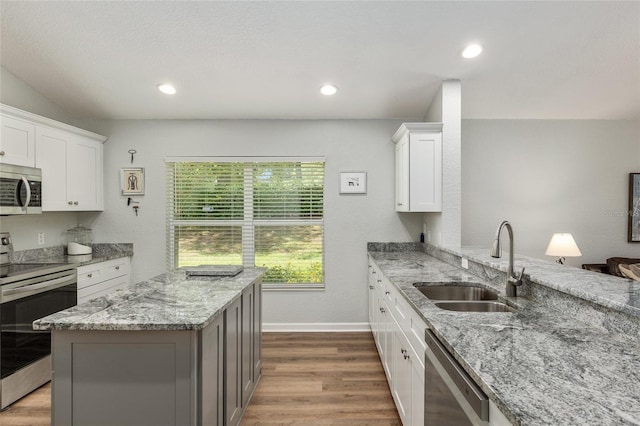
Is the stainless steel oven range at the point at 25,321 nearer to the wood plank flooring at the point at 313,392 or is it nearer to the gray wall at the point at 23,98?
the wood plank flooring at the point at 313,392

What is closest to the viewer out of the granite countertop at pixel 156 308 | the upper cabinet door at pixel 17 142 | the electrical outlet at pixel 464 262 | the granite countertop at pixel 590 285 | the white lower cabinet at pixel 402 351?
the granite countertop at pixel 590 285

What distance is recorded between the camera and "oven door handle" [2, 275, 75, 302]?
95.7 inches

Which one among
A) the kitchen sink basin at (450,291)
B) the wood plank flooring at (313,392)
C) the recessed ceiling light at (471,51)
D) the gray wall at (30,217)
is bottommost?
the wood plank flooring at (313,392)

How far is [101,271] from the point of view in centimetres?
348

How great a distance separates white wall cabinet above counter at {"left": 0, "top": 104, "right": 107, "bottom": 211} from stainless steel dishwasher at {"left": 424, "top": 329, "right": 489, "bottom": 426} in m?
3.57

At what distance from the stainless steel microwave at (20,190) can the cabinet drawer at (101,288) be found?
2.84 ft

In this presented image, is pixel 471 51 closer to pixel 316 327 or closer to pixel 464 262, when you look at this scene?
pixel 464 262

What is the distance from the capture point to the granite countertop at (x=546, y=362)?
0.75 m

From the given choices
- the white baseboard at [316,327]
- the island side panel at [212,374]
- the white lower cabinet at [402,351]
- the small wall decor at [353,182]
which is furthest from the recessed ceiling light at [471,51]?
the white baseboard at [316,327]

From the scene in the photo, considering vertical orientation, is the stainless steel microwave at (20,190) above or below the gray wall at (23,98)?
below

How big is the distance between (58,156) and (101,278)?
132cm

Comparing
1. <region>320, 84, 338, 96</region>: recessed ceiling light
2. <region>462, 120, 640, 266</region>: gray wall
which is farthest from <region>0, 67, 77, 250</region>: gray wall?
<region>462, 120, 640, 266</region>: gray wall

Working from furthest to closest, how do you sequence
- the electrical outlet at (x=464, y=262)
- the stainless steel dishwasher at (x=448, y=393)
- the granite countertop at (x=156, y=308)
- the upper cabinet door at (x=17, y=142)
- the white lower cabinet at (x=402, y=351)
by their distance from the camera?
the upper cabinet door at (x=17, y=142) → the electrical outlet at (x=464, y=262) → the white lower cabinet at (x=402, y=351) → the granite countertop at (x=156, y=308) → the stainless steel dishwasher at (x=448, y=393)

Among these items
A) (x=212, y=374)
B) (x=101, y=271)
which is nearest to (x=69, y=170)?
(x=101, y=271)
